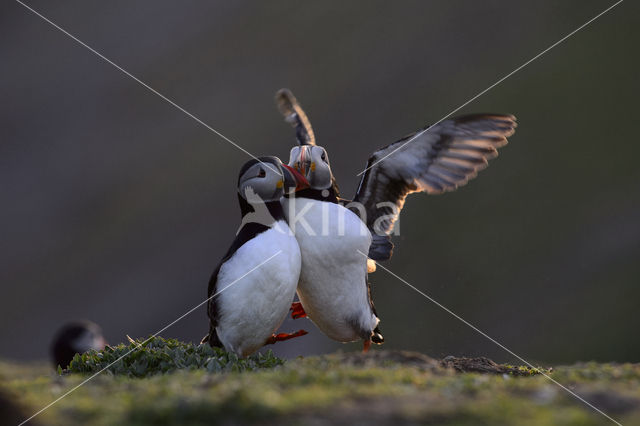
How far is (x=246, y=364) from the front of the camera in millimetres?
5469

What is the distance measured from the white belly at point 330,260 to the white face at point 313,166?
0.21 m

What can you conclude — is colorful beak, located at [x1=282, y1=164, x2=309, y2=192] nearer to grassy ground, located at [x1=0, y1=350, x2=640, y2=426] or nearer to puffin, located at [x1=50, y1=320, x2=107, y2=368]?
grassy ground, located at [x1=0, y1=350, x2=640, y2=426]

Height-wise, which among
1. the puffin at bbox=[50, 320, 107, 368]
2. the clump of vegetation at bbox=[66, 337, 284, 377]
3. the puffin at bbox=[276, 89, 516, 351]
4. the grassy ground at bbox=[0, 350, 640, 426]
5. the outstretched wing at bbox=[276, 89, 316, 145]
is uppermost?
the outstretched wing at bbox=[276, 89, 316, 145]

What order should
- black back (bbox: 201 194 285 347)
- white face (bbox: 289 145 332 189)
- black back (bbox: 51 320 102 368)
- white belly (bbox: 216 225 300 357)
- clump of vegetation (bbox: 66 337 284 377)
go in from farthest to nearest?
1. black back (bbox: 51 320 102 368)
2. white face (bbox: 289 145 332 189)
3. black back (bbox: 201 194 285 347)
4. white belly (bbox: 216 225 300 357)
5. clump of vegetation (bbox: 66 337 284 377)

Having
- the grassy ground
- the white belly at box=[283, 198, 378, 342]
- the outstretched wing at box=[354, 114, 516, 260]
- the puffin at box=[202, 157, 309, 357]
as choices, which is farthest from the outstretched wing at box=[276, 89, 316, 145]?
the grassy ground

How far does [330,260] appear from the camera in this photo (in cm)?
624

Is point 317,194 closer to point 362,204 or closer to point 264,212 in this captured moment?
point 264,212

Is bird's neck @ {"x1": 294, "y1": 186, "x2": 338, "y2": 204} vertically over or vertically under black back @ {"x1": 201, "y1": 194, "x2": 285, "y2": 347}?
over

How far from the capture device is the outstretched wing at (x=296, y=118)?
8.24 meters

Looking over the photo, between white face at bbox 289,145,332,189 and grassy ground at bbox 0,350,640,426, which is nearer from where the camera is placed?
grassy ground at bbox 0,350,640,426

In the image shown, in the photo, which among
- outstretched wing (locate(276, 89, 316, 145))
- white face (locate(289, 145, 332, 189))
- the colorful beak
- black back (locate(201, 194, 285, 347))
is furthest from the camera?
outstretched wing (locate(276, 89, 316, 145))

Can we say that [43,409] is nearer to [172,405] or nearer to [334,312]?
[172,405]

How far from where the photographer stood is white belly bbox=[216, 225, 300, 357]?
5605 millimetres

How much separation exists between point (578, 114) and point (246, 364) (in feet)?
63.1
